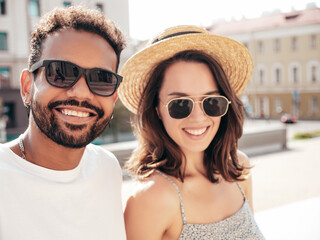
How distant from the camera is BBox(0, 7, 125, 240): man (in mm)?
1679

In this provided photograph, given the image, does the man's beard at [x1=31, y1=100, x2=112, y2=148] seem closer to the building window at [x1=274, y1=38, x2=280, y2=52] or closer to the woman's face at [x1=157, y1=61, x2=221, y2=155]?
the woman's face at [x1=157, y1=61, x2=221, y2=155]

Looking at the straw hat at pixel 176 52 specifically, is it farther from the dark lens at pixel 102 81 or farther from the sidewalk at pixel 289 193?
the sidewalk at pixel 289 193

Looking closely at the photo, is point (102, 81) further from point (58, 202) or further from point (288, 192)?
point (288, 192)

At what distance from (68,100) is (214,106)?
97 centimetres

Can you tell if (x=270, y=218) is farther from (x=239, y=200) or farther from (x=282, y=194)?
(x=282, y=194)

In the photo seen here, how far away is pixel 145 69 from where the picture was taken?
8.11 ft

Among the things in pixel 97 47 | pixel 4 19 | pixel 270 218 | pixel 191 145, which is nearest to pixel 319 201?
pixel 270 218

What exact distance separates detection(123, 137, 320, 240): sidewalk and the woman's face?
1.04 m

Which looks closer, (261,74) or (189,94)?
(189,94)

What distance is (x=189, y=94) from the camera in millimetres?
2221

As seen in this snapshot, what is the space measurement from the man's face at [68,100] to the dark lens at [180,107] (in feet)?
1.77

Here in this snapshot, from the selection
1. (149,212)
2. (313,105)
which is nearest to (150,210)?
(149,212)

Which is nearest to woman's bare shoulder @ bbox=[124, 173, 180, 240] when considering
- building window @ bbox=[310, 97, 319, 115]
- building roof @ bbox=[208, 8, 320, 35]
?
building window @ bbox=[310, 97, 319, 115]

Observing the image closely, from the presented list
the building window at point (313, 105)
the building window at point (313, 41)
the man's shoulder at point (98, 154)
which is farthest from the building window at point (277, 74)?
the man's shoulder at point (98, 154)
